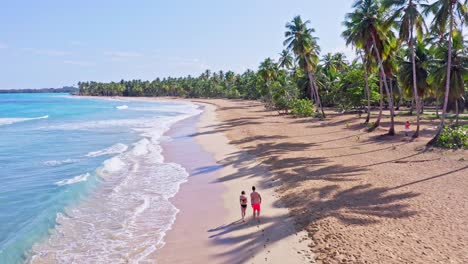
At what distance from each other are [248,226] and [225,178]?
6789 mm

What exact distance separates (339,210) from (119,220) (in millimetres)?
7926

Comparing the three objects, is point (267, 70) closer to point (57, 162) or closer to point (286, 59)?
point (286, 59)

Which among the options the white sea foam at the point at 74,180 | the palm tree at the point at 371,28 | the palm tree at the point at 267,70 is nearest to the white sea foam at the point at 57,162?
the white sea foam at the point at 74,180

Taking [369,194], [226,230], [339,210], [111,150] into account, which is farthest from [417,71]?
[226,230]

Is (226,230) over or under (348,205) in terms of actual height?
under

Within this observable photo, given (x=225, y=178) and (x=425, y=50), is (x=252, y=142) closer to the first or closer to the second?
(x=225, y=178)

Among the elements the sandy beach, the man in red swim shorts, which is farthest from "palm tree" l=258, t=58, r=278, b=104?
the man in red swim shorts

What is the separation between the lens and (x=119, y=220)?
43.5 ft

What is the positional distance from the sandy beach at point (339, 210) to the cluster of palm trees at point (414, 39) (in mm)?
7162

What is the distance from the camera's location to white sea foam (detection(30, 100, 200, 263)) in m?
10.7

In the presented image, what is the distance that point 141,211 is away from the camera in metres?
14.2

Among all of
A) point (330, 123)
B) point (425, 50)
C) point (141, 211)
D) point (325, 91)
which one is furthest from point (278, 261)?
point (325, 91)

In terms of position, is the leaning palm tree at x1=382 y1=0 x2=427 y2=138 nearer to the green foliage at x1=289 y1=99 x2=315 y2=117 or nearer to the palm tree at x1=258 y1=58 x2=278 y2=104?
the green foliage at x1=289 y1=99 x2=315 y2=117

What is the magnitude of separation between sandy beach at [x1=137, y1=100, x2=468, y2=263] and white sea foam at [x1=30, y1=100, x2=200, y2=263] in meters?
0.88
